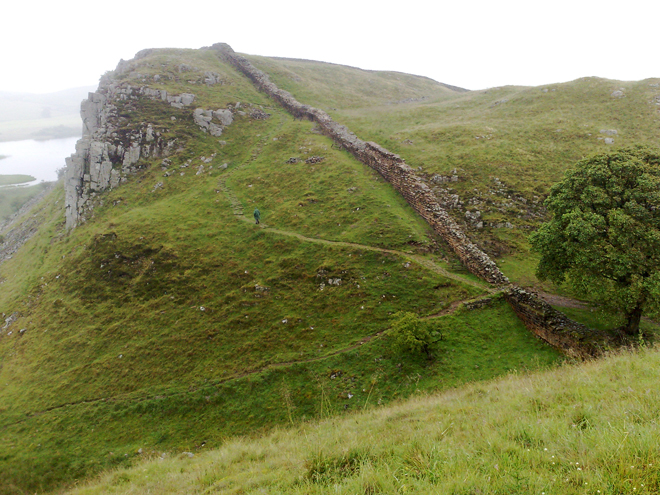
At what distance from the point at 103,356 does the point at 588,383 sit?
28.4 m

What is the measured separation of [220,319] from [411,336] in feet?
46.3

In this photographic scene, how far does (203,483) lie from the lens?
8414 millimetres

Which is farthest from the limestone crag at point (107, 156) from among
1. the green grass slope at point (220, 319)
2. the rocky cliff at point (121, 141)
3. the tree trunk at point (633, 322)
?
the tree trunk at point (633, 322)

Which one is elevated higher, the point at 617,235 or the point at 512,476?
the point at 617,235

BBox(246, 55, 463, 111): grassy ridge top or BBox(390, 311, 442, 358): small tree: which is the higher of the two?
BBox(246, 55, 463, 111): grassy ridge top

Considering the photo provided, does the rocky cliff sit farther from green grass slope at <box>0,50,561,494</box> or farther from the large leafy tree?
the large leafy tree

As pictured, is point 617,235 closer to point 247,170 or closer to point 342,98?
point 247,170

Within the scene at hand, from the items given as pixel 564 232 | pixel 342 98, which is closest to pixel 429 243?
pixel 564 232

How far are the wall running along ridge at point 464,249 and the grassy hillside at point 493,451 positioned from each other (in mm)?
6575

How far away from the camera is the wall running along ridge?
15734mm

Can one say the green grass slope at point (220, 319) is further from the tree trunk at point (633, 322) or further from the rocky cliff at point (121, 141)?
the rocky cliff at point (121, 141)

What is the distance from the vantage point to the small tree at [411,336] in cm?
1647

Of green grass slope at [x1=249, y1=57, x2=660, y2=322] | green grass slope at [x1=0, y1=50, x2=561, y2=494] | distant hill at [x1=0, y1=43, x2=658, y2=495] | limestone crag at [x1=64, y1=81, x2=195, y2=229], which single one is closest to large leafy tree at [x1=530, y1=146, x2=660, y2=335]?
distant hill at [x1=0, y1=43, x2=658, y2=495]

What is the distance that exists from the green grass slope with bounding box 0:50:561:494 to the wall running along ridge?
909 mm
